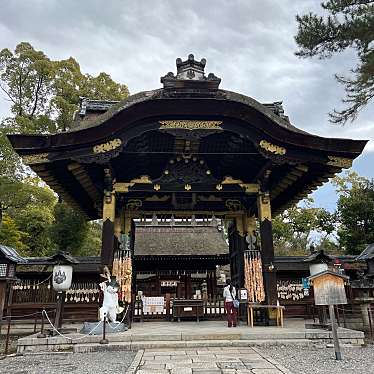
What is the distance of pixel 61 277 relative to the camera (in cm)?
766

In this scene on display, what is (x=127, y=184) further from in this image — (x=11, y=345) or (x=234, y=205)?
(x=11, y=345)

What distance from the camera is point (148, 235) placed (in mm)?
19547

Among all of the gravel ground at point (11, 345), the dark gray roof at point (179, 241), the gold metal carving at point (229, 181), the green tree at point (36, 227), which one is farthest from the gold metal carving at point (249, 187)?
the green tree at point (36, 227)

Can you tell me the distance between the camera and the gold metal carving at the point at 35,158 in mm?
8211

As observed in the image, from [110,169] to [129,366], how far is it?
5426 millimetres

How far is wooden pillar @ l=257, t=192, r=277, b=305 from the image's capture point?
29.5 ft

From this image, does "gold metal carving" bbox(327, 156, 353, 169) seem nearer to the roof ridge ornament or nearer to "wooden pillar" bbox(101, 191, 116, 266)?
the roof ridge ornament

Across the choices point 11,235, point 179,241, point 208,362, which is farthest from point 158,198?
point 11,235

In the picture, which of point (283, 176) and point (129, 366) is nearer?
point (129, 366)

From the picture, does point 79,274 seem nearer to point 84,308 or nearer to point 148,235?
point 84,308

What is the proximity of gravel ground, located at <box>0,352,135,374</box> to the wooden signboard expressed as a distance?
339 cm

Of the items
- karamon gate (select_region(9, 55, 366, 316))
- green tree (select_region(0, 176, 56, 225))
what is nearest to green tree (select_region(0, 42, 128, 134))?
green tree (select_region(0, 176, 56, 225))

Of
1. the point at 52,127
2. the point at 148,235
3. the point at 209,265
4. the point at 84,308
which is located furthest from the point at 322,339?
the point at 52,127

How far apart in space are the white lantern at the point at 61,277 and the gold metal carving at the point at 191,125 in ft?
13.1
